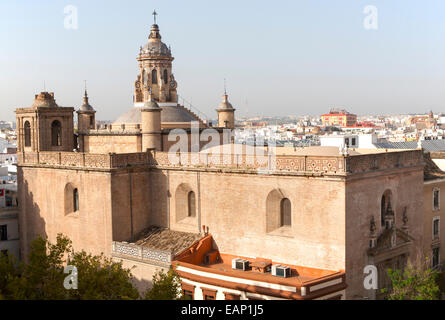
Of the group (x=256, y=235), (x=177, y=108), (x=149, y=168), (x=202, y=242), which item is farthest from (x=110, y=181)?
(x=177, y=108)

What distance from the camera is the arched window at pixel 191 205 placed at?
30.1 meters

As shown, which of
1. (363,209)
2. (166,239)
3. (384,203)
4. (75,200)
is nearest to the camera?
(363,209)

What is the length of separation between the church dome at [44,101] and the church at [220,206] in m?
0.07

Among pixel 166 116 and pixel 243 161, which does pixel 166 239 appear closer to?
pixel 243 161

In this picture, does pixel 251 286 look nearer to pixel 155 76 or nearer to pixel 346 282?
pixel 346 282

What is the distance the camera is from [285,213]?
26.6m

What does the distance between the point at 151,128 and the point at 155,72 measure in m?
7.98

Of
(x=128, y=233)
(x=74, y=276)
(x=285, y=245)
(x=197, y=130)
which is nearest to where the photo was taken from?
(x=74, y=276)

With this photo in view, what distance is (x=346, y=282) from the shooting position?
24.2m

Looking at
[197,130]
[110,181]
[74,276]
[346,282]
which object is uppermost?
[197,130]

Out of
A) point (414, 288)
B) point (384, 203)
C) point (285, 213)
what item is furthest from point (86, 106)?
point (414, 288)

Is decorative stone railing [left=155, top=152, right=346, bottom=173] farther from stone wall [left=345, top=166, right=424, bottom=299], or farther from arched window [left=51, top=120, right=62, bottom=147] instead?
arched window [left=51, top=120, right=62, bottom=147]

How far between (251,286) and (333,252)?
383 cm

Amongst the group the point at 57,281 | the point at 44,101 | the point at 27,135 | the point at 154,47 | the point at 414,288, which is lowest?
the point at 414,288
